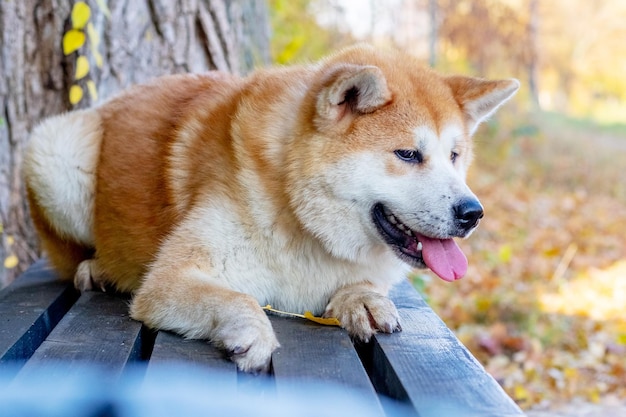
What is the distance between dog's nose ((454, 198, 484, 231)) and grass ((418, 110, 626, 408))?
2285 millimetres

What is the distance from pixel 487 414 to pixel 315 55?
255 inches

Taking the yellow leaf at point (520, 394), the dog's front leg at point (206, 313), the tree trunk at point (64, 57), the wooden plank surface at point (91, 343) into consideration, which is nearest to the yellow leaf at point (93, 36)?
the tree trunk at point (64, 57)

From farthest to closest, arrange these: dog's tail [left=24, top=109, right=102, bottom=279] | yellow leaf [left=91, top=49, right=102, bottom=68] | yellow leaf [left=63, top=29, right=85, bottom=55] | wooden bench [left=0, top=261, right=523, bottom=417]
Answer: yellow leaf [left=91, top=49, right=102, bottom=68], yellow leaf [left=63, top=29, right=85, bottom=55], dog's tail [left=24, top=109, right=102, bottom=279], wooden bench [left=0, top=261, right=523, bottom=417]

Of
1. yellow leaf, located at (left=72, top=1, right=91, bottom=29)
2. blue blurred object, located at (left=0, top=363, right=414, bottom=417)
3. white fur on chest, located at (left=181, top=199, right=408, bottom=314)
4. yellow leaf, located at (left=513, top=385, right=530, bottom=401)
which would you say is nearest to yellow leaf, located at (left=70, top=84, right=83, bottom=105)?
yellow leaf, located at (left=72, top=1, right=91, bottom=29)

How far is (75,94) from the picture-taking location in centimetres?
367

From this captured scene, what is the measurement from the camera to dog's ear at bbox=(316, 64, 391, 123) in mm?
2244

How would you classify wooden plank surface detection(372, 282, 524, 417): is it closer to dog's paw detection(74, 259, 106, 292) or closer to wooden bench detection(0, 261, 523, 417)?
wooden bench detection(0, 261, 523, 417)

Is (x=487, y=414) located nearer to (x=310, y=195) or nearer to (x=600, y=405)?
(x=310, y=195)

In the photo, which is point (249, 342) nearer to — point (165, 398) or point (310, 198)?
point (165, 398)

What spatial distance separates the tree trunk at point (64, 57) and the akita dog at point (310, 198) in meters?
1.26

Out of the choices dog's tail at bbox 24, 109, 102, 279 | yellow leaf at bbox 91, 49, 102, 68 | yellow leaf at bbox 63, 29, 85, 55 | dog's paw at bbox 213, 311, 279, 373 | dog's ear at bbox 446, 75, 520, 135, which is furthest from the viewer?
yellow leaf at bbox 91, 49, 102, 68

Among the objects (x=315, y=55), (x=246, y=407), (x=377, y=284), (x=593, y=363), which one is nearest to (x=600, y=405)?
(x=593, y=363)

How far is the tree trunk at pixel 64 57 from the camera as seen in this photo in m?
3.60

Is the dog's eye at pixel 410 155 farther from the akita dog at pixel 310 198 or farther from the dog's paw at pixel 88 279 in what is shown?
the dog's paw at pixel 88 279
